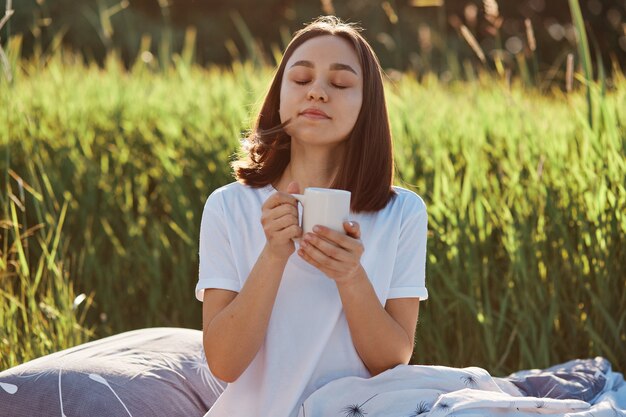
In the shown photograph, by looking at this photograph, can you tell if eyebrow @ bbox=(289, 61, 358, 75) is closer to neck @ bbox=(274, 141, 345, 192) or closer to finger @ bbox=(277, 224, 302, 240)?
neck @ bbox=(274, 141, 345, 192)

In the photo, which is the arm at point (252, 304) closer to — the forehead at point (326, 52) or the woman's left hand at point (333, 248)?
the woman's left hand at point (333, 248)

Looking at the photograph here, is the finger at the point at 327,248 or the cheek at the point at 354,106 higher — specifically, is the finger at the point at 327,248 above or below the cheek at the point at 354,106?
below

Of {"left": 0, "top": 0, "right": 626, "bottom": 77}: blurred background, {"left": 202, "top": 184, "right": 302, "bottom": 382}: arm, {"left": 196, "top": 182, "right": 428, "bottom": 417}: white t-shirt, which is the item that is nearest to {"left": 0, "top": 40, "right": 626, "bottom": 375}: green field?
{"left": 196, "top": 182, "right": 428, "bottom": 417}: white t-shirt

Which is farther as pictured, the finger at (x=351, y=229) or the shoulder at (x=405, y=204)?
the shoulder at (x=405, y=204)

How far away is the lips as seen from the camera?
217 centimetres

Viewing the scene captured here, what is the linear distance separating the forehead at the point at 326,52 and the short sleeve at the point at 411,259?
1.29 ft

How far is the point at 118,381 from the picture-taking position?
101 inches

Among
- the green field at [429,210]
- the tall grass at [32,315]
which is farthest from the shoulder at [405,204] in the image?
the tall grass at [32,315]

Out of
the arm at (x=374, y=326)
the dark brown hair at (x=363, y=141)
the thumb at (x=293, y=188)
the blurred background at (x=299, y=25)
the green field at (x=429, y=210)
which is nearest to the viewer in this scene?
the thumb at (x=293, y=188)

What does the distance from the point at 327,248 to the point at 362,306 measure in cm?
24

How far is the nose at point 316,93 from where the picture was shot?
7.04ft

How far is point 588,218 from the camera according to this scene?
3.33 m

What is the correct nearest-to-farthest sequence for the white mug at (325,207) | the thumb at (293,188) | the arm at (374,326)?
the white mug at (325,207)
the thumb at (293,188)
the arm at (374,326)

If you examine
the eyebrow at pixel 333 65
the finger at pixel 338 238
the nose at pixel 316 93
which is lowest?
the finger at pixel 338 238
